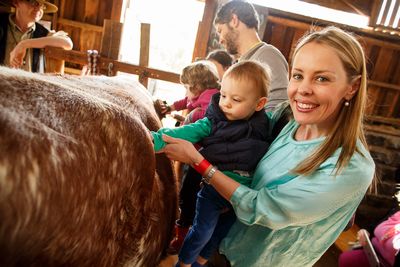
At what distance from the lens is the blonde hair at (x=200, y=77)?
274cm

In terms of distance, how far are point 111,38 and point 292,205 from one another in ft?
10.8

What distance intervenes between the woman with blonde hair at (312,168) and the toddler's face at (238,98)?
0.95 feet

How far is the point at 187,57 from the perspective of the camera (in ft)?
45.4

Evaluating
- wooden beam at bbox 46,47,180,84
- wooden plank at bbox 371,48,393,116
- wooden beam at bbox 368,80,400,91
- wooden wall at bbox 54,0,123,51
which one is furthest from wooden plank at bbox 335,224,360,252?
wooden wall at bbox 54,0,123,51

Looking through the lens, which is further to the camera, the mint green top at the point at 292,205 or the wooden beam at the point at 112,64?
the wooden beam at the point at 112,64

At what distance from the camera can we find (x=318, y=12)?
732 cm

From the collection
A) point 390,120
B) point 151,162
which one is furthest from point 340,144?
point 390,120

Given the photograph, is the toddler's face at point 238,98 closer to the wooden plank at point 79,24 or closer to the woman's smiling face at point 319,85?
the woman's smiling face at point 319,85

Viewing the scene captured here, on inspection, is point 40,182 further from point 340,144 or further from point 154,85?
point 154,85

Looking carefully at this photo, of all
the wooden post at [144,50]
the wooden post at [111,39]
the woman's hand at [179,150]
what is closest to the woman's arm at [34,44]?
the wooden post at [111,39]

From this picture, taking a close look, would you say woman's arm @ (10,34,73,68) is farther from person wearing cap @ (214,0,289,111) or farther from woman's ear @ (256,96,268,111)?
woman's ear @ (256,96,268,111)

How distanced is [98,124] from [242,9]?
102 inches

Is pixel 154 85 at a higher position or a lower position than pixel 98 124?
lower

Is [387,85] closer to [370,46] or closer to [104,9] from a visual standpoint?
[370,46]
